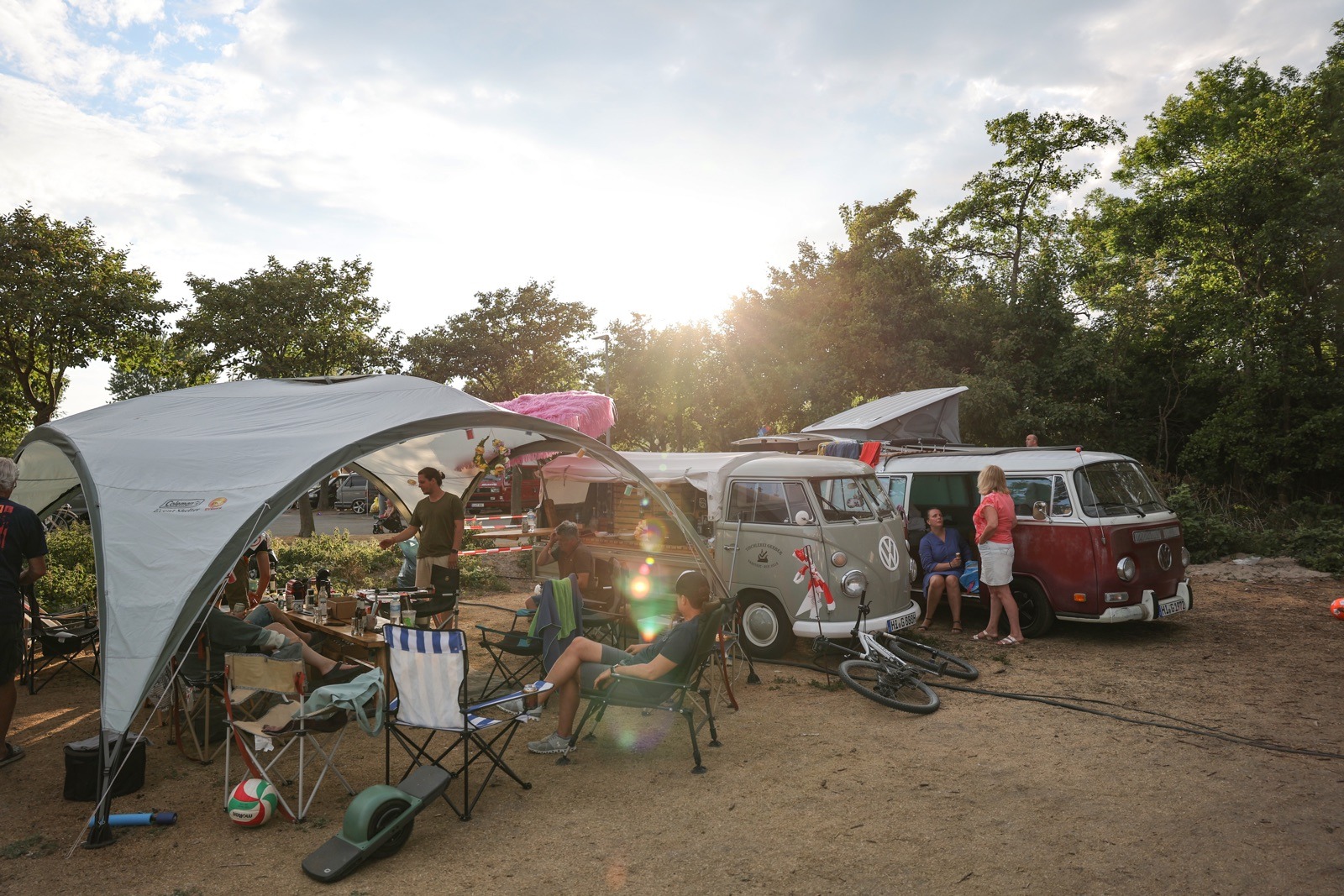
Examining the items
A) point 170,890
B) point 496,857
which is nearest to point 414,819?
point 496,857

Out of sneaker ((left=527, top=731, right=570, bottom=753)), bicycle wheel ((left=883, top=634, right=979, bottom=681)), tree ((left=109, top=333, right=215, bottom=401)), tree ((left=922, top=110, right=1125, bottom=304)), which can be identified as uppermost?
tree ((left=922, top=110, right=1125, bottom=304))

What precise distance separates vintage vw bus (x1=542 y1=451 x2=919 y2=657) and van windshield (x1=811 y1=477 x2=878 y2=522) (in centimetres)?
1

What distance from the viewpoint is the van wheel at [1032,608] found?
9.11 meters

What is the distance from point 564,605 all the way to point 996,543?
16.5ft

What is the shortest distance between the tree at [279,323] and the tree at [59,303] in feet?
3.33

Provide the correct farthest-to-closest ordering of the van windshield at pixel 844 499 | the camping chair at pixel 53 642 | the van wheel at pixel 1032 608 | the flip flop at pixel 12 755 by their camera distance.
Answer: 1. the van wheel at pixel 1032 608
2. the van windshield at pixel 844 499
3. the camping chair at pixel 53 642
4. the flip flop at pixel 12 755

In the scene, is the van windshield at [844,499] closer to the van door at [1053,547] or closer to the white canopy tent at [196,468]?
the white canopy tent at [196,468]

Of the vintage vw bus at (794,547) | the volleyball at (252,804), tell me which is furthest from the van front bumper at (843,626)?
the volleyball at (252,804)

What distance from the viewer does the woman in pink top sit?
28.9ft

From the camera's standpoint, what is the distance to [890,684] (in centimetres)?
712

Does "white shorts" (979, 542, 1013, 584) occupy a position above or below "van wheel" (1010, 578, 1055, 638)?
above

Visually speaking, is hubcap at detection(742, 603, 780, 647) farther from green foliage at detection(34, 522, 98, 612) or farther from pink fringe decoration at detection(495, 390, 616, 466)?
green foliage at detection(34, 522, 98, 612)

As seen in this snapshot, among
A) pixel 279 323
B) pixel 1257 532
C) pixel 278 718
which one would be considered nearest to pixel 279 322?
pixel 279 323

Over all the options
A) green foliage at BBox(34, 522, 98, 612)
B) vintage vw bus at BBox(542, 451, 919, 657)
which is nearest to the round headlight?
vintage vw bus at BBox(542, 451, 919, 657)
